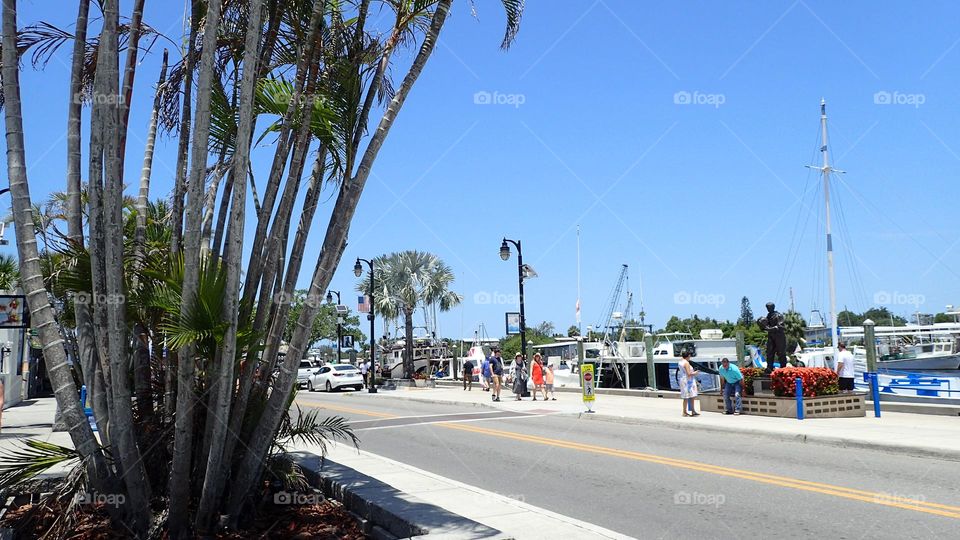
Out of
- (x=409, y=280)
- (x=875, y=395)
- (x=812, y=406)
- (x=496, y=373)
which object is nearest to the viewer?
(x=812, y=406)

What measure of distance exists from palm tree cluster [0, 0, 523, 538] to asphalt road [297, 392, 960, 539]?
3.85 metres

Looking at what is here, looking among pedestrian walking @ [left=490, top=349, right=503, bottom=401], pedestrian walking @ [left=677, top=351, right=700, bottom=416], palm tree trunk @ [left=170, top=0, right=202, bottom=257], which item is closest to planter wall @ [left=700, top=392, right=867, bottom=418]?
pedestrian walking @ [left=677, top=351, right=700, bottom=416]

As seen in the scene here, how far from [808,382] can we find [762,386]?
57.1 inches

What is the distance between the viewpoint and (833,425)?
50.2 ft

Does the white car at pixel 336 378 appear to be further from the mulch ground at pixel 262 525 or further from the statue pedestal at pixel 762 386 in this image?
the mulch ground at pixel 262 525

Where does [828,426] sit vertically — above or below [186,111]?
below

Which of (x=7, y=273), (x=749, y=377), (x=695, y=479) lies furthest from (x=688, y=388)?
(x=7, y=273)

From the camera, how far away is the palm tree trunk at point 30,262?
5676 millimetres

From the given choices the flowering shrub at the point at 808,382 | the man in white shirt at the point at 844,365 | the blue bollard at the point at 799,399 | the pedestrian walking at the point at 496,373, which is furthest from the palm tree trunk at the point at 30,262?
the pedestrian walking at the point at 496,373

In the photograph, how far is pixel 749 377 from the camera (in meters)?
19.0

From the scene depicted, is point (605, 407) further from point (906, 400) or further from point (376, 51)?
point (376, 51)

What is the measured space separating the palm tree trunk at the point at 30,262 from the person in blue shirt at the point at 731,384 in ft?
50.1

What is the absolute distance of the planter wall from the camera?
17.0m

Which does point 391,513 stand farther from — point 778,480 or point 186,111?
point 778,480
